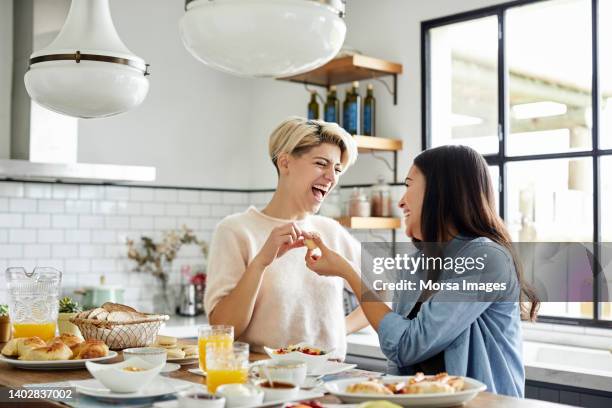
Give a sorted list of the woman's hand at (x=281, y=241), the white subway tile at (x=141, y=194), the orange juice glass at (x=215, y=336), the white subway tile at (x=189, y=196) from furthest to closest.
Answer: the white subway tile at (x=189, y=196), the white subway tile at (x=141, y=194), the woman's hand at (x=281, y=241), the orange juice glass at (x=215, y=336)

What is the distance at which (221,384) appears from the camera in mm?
1778

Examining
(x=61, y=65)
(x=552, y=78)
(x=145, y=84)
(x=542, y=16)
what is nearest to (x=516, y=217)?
(x=552, y=78)

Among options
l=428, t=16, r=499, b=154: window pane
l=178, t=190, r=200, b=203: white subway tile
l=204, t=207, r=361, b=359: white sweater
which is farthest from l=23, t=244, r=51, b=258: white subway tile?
l=428, t=16, r=499, b=154: window pane

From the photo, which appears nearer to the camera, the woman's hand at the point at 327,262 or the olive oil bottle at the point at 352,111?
the woman's hand at the point at 327,262

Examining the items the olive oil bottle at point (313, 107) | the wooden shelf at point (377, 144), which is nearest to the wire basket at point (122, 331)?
the wooden shelf at point (377, 144)

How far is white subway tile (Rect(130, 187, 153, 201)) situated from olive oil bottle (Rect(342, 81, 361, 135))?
1.41m

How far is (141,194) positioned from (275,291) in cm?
266

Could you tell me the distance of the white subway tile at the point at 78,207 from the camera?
4797 millimetres

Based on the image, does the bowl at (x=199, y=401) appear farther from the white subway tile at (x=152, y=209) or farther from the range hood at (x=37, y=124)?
the white subway tile at (x=152, y=209)

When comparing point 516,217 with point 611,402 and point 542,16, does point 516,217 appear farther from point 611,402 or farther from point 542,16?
point 611,402

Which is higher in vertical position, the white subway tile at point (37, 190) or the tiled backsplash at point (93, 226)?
the white subway tile at point (37, 190)

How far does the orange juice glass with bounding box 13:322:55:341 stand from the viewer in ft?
8.29

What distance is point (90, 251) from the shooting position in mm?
4879

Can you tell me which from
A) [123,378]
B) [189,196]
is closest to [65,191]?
[189,196]
